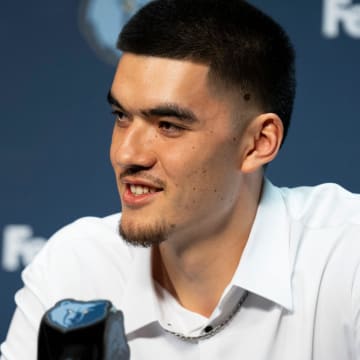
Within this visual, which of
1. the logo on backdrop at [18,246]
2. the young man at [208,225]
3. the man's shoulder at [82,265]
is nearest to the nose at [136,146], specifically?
the young man at [208,225]

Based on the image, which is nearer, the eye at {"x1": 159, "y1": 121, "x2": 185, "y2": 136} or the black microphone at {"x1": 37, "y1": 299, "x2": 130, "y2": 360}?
the black microphone at {"x1": 37, "y1": 299, "x2": 130, "y2": 360}

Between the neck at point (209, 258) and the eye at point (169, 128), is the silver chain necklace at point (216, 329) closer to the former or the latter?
the neck at point (209, 258)

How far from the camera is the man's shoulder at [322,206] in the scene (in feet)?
4.80

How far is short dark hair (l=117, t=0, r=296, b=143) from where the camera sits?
136cm

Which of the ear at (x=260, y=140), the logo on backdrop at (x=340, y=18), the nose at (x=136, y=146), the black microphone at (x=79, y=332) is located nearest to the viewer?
the black microphone at (x=79, y=332)

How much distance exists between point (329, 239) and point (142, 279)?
0.32 metres

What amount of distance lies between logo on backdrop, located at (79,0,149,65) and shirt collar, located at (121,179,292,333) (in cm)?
75

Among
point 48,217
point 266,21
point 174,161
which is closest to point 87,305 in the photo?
point 174,161

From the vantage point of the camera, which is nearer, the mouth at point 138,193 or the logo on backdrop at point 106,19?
the mouth at point 138,193

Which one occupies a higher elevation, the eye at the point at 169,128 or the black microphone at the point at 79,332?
the eye at the point at 169,128

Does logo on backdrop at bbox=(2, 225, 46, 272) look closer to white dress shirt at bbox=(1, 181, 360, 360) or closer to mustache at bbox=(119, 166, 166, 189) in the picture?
white dress shirt at bbox=(1, 181, 360, 360)

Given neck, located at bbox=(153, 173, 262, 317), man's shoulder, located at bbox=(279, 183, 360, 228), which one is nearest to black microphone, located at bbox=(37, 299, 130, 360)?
neck, located at bbox=(153, 173, 262, 317)

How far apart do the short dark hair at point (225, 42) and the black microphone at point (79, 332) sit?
1.99 ft

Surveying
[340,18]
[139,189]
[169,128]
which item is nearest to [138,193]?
[139,189]
